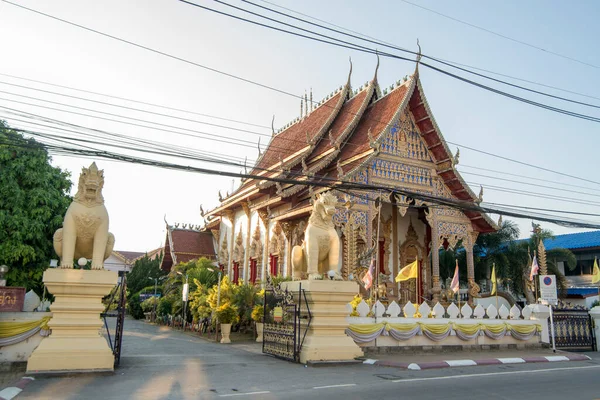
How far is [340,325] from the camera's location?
9500 mm

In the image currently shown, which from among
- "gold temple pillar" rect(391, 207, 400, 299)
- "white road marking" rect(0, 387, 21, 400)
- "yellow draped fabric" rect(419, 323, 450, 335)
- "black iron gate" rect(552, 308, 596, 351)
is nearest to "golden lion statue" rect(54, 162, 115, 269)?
"white road marking" rect(0, 387, 21, 400)

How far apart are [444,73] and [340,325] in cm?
560

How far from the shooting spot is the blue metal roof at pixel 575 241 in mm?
29844

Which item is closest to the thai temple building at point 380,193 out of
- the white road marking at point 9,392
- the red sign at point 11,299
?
the red sign at point 11,299

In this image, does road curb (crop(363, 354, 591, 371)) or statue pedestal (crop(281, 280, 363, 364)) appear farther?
statue pedestal (crop(281, 280, 363, 364))

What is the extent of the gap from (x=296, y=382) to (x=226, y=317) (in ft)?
25.2

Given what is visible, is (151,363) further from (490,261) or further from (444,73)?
(490,261)

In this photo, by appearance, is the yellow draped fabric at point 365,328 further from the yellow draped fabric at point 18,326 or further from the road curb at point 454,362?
the yellow draped fabric at point 18,326

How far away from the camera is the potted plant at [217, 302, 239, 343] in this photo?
14.3m

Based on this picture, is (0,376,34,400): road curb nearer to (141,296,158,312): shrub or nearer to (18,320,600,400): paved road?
(18,320,600,400): paved road

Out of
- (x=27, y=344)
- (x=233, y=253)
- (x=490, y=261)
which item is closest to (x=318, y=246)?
(x=27, y=344)

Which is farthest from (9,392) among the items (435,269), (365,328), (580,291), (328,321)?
(580,291)

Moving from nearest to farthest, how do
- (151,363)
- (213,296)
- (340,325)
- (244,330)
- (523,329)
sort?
(151,363) → (340,325) → (523,329) → (213,296) → (244,330)

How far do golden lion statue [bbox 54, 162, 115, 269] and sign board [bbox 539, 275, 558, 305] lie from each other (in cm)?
1138
